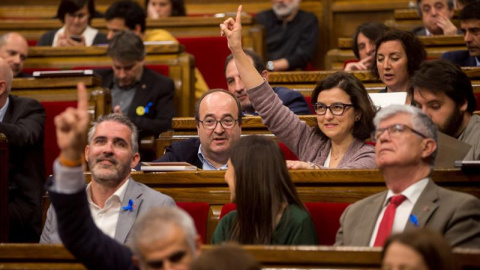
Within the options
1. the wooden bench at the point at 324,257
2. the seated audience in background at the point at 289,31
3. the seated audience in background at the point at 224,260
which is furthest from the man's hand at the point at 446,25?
the seated audience in background at the point at 224,260

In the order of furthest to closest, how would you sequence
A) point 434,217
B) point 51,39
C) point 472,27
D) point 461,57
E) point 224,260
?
point 51,39
point 461,57
point 472,27
point 434,217
point 224,260

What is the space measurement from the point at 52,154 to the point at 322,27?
1.71 meters

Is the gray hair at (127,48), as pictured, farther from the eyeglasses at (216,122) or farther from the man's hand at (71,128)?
the man's hand at (71,128)

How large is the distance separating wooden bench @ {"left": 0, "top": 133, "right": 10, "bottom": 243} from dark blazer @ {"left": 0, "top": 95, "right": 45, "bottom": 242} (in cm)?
17

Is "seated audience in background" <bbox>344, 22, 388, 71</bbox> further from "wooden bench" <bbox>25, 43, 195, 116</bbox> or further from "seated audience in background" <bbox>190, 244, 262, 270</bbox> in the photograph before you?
"seated audience in background" <bbox>190, 244, 262, 270</bbox>

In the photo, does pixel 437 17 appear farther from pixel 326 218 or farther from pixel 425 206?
pixel 425 206

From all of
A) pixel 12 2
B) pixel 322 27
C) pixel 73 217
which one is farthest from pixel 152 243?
pixel 12 2

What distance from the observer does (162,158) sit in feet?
8.09

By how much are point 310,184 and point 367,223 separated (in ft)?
0.88

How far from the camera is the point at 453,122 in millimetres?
A: 2121

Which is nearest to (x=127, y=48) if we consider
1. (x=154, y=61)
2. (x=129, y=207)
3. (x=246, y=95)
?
(x=154, y=61)

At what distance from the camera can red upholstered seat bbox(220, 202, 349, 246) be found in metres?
1.95

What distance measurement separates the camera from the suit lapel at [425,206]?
173 cm

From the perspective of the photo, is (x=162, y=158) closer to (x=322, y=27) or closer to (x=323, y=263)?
(x=323, y=263)
